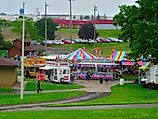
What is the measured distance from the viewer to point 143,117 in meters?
24.7

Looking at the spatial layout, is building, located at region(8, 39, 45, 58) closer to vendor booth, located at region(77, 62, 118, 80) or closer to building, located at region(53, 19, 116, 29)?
vendor booth, located at region(77, 62, 118, 80)

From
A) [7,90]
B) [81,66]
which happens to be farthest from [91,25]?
[7,90]

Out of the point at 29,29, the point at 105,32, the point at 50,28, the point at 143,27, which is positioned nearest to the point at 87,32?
the point at 50,28

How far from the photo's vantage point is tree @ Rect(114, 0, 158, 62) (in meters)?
57.6

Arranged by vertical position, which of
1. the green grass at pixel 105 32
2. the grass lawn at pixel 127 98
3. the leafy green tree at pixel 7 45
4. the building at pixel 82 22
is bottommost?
the grass lawn at pixel 127 98

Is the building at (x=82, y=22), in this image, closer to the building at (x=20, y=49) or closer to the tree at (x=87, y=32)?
the tree at (x=87, y=32)

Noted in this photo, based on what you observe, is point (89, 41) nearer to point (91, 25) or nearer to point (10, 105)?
point (91, 25)

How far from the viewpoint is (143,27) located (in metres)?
59.9

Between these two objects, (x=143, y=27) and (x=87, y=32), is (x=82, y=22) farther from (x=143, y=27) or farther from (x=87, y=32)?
(x=143, y=27)

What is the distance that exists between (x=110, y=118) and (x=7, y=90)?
93.5 ft

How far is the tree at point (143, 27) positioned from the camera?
57.6 m

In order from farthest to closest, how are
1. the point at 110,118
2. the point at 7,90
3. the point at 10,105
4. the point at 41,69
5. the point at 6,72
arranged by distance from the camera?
the point at 41,69 → the point at 6,72 → the point at 7,90 → the point at 10,105 → the point at 110,118

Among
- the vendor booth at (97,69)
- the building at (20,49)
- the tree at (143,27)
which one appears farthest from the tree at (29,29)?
the tree at (143,27)

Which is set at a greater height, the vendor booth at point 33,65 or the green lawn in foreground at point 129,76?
the vendor booth at point 33,65
